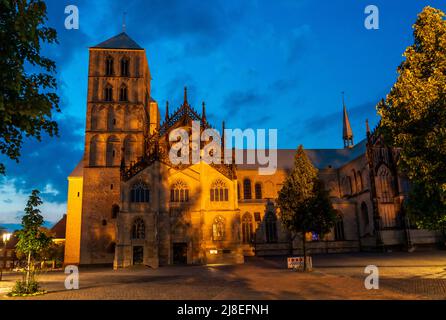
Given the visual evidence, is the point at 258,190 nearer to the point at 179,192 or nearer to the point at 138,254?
the point at 179,192

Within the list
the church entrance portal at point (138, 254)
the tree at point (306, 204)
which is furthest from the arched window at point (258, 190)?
the tree at point (306, 204)

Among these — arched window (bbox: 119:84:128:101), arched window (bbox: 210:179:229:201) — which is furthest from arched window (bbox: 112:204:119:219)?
arched window (bbox: 119:84:128:101)

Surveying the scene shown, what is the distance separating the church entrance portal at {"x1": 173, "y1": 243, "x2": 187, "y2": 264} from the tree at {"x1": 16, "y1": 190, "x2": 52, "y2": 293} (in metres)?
22.2

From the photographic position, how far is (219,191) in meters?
41.8

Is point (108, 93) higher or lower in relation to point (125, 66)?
lower

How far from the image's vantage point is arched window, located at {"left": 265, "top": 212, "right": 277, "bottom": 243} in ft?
164

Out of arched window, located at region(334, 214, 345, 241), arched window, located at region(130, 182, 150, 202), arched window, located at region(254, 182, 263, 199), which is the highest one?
arched window, located at region(254, 182, 263, 199)

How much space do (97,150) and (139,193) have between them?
12.2m

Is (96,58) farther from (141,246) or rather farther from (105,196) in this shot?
(141,246)

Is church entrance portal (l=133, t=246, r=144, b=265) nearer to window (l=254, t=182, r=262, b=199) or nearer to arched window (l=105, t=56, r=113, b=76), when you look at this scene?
window (l=254, t=182, r=262, b=199)

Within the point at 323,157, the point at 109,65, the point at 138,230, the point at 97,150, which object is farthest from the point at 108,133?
the point at 323,157

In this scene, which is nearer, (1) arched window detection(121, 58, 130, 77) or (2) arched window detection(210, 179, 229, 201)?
(2) arched window detection(210, 179, 229, 201)

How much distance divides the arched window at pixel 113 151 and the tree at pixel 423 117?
126 feet
